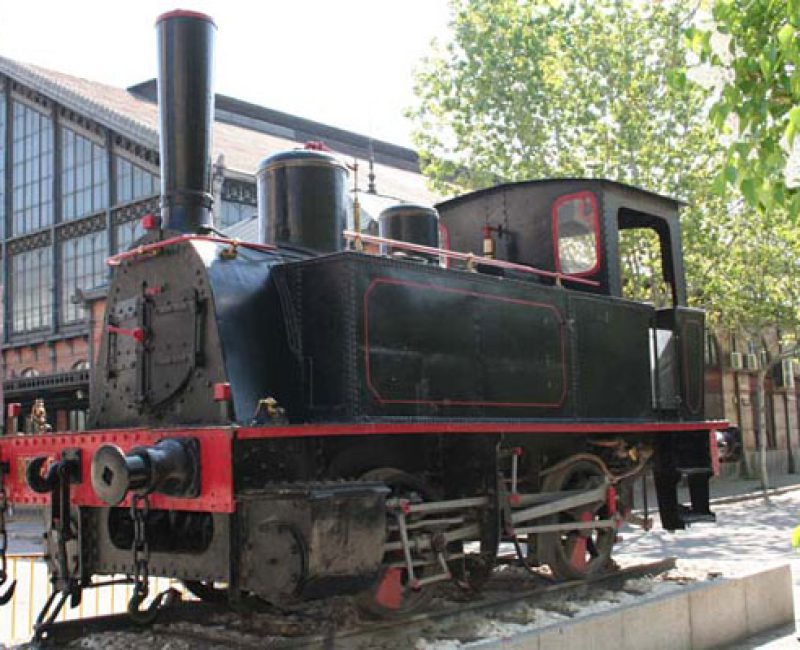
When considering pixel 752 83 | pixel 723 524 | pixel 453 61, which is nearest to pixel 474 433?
pixel 752 83

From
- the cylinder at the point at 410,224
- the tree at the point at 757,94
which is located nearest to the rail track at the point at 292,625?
the cylinder at the point at 410,224

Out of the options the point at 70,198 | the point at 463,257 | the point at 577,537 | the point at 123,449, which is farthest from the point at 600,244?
the point at 70,198

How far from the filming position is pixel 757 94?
4.52m

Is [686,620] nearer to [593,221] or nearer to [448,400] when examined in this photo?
[448,400]

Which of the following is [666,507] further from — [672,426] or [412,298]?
[412,298]

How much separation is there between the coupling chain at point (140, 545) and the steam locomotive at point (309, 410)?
0.06 feet

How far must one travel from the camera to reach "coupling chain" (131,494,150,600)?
5.03m

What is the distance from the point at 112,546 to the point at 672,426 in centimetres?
496

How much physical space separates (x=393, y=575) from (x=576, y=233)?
3705 mm

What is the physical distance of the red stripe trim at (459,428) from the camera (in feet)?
16.5

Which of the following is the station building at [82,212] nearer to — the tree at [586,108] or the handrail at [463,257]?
the tree at [586,108]

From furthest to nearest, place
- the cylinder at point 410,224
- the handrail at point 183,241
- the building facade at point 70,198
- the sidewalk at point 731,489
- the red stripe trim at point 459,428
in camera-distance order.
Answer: the building facade at point 70,198 < the sidewalk at point 731,489 < the cylinder at point 410,224 < the handrail at point 183,241 < the red stripe trim at point 459,428

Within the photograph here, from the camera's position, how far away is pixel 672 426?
8227mm

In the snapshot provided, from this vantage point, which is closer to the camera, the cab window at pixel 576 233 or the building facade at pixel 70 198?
the cab window at pixel 576 233
